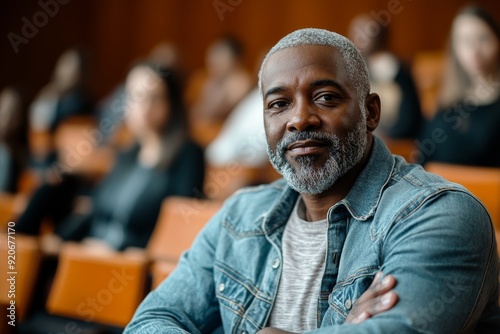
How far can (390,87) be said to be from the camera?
290cm

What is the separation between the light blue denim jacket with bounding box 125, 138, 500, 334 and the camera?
2.80ft

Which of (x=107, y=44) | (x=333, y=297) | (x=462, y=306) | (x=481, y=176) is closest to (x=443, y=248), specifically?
(x=462, y=306)

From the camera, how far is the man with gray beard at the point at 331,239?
0.86 m

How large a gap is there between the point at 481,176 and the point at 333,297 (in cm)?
89

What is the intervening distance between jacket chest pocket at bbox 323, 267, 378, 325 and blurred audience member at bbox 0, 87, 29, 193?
234 cm

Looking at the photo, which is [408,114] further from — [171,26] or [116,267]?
[171,26]

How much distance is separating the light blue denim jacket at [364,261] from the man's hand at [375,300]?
11 mm

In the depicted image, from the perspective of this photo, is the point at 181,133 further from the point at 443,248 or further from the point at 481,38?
the point at 443,248

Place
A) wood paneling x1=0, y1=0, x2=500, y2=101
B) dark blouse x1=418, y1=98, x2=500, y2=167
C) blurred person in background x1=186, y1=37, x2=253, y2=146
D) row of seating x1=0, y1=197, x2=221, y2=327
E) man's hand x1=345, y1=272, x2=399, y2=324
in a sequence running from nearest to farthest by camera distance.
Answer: man's hand x1=345, y1=272, x2=399, y2=324
row of seating x1=0, y1=197, x2=221, y2=327
dark blouse x1=418, y1=98, x2=500, y2=167
blurred person in background x1=186, y1=37, x2=253, y2=146
wood paneling x1=0, y1=0, x2=500, y2=101

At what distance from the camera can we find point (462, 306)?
86cm

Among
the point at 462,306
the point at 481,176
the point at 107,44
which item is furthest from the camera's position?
the point at 107,44

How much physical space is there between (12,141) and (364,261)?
2423 millimetres

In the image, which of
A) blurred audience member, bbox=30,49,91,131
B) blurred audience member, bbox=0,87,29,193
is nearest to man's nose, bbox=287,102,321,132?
blurred audience member, bbox=0,87,29,193

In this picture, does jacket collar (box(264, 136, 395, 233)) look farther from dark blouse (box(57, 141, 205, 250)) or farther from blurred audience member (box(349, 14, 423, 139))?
blurred audience member (box(349, 14, 423, 139))
